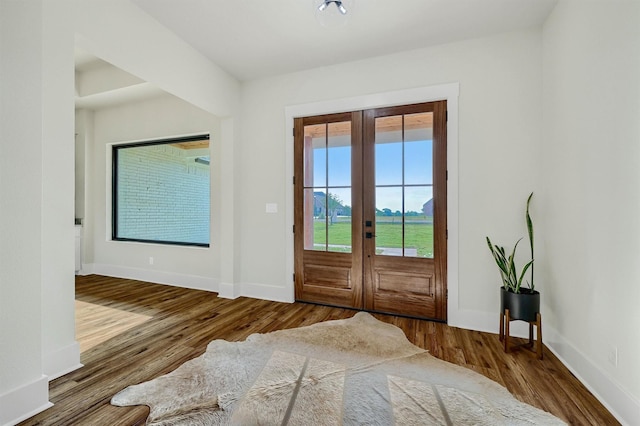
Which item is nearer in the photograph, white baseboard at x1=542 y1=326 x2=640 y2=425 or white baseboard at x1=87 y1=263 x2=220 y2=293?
white baseboard at x1=542 y1=326 x2=640 y2=425

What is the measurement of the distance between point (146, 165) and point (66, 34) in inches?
124

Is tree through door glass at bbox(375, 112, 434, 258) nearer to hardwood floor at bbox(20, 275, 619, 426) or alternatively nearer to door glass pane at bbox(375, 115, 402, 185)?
door glass pane at bbox(375, 115, 402, 185)

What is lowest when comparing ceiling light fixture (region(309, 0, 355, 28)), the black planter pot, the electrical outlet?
the electrical outlet

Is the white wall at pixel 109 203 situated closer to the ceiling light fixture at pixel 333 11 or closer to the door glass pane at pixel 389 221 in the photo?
the door glass pane at pixel 389 221

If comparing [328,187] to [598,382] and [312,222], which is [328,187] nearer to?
[312,222]

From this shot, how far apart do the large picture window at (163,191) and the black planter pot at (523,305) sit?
3.88 meters

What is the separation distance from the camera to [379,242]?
3.21m

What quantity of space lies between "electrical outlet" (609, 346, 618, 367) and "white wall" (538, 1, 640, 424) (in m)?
0.02

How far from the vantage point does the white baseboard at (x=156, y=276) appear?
4117mm

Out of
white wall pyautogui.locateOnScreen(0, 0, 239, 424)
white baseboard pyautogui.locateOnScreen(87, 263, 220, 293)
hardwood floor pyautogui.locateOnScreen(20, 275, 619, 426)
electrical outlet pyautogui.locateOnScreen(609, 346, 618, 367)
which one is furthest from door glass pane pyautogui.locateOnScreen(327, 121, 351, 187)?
electrical outlet pyautogui.locateOnScreen(609, 346, 618, 367)

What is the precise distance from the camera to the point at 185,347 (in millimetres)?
2385

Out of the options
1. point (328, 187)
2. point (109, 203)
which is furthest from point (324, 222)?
point (109, 203)

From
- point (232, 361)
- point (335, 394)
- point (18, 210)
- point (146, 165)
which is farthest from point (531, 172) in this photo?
point (146, 165)

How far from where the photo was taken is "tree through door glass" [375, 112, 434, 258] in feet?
9.90
